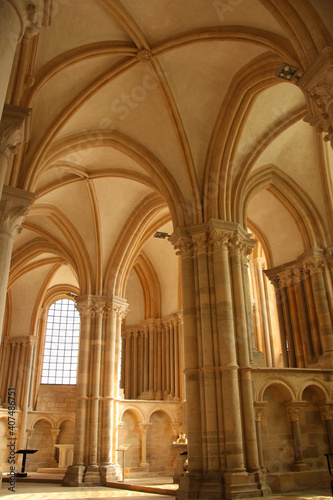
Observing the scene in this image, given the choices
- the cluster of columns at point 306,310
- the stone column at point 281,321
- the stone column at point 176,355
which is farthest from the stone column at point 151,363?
the cluster of columns at point 306,310

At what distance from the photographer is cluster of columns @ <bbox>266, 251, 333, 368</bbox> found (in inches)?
538

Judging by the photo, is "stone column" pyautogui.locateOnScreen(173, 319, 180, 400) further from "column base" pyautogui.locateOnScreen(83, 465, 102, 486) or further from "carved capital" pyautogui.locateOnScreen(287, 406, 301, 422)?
"carved capital" pyautogui.locateOnScreen(287, 406, 301, 422)

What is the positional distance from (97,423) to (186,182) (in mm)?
8544

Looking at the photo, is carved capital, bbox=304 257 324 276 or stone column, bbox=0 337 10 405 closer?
carved capital, bbox=304 257 324 276

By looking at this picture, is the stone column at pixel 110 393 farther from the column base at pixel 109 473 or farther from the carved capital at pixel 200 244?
the carved capital at pixel 200 244

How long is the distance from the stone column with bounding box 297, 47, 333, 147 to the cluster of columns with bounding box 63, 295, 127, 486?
11748 mm

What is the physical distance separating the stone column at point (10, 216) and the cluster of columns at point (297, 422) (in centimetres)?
635

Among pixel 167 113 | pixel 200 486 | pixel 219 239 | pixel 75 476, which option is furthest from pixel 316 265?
pixel 75 476

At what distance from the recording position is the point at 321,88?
7062 mm

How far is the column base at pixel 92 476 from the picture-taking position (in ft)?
48.9

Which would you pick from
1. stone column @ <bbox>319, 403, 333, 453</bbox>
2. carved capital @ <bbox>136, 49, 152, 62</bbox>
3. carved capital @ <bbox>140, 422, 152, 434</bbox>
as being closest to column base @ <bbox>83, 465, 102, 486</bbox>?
carved capital @ <bbox>140, 422, 152, 434</bbox>

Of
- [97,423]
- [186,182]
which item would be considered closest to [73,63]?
[186,182]

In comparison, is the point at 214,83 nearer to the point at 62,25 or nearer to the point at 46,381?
the point at 62,25

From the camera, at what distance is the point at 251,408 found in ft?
34.4
